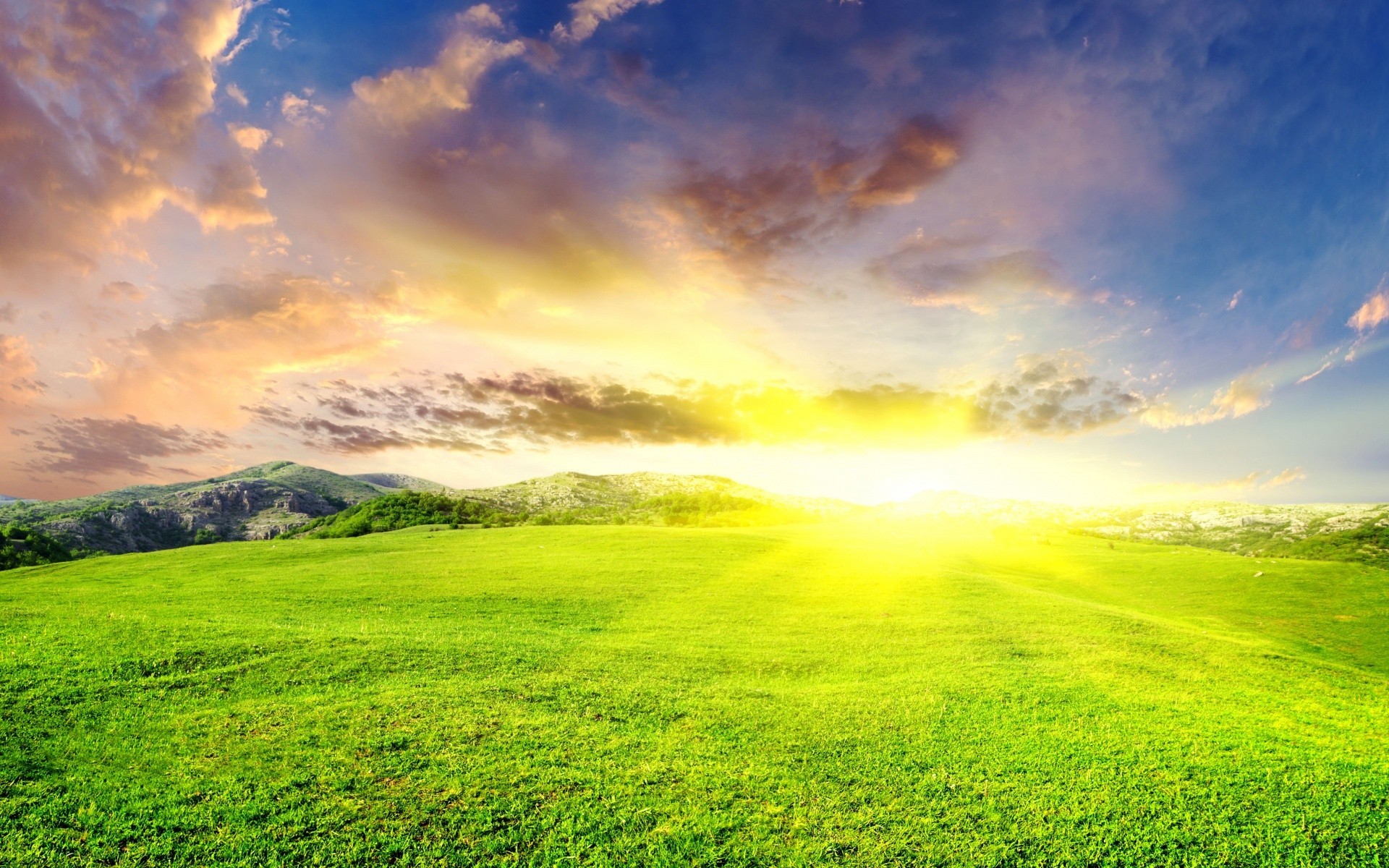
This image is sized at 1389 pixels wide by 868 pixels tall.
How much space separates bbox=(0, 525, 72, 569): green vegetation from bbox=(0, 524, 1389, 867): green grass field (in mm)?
70574

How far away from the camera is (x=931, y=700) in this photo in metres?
19.0

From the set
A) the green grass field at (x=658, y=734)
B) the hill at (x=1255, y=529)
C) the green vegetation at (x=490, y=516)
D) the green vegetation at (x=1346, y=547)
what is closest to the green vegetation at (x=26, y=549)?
the green vegetation at (x=490, y=516)

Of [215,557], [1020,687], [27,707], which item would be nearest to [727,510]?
[215,557]

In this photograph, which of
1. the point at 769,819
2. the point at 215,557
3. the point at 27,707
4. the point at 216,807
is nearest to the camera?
the point at 216,807

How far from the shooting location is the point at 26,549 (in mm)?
85000

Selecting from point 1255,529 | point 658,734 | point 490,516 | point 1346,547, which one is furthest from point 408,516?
point 1255,529

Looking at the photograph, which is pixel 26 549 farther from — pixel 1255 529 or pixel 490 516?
pixel 1255 529

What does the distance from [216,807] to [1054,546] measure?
97523 millimetres

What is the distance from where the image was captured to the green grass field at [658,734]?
406 inches

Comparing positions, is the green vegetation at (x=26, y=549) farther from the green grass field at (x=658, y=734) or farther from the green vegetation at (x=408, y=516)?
the green grass field at (x=658, y=734)

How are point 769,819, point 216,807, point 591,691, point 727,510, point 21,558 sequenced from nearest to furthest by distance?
point 216,807, point 769,819, point 591,691, point 21,558, point 727,510

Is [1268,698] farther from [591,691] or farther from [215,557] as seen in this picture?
[215,557]

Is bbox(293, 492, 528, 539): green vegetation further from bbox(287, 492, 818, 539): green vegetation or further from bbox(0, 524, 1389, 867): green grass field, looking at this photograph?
bbox(0, 524, 1389, 867): green grass field

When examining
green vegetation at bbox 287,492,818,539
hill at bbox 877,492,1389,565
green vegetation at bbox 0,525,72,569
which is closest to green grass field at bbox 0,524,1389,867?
green vegetation at bbox 287,492,818,539
